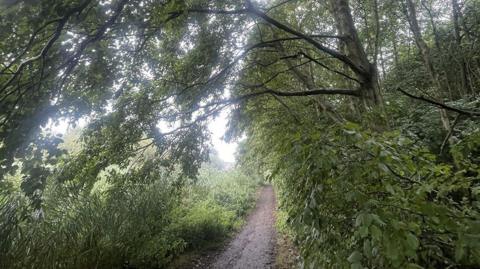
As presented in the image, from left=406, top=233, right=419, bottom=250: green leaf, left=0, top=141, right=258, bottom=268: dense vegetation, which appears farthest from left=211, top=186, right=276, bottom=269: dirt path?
left=406, top=233, right=419, bottom=250: green leaf

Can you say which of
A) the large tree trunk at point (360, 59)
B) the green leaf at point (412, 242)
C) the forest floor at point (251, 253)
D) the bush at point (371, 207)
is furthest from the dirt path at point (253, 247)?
the green leaf at point (412, 242)

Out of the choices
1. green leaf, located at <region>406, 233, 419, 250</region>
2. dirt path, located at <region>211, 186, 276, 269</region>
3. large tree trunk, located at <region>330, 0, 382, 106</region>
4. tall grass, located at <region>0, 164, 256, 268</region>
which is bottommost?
dirt path, located at <region>211, 186, 276, 269</region>

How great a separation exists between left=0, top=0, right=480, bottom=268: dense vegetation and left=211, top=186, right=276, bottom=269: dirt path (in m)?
1.08

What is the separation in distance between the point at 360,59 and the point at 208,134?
320 centimetres

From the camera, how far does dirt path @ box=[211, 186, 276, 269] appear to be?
8.44m

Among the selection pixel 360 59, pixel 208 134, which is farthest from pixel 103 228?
pixel 360 59

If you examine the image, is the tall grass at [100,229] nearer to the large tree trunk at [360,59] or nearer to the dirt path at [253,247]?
the dirt path at [253,247]

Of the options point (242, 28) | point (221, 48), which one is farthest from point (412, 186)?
point (242, 28)

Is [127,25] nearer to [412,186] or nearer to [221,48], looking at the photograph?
[221,48]

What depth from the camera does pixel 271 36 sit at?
696 centimetres

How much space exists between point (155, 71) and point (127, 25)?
2038mm

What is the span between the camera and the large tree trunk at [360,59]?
4.14m

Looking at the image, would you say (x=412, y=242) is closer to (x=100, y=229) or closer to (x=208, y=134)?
(x=208, y=134)

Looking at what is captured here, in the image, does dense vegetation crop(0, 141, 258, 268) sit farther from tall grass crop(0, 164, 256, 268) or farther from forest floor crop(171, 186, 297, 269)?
forest floor crop(171, 186, 297, 269)
